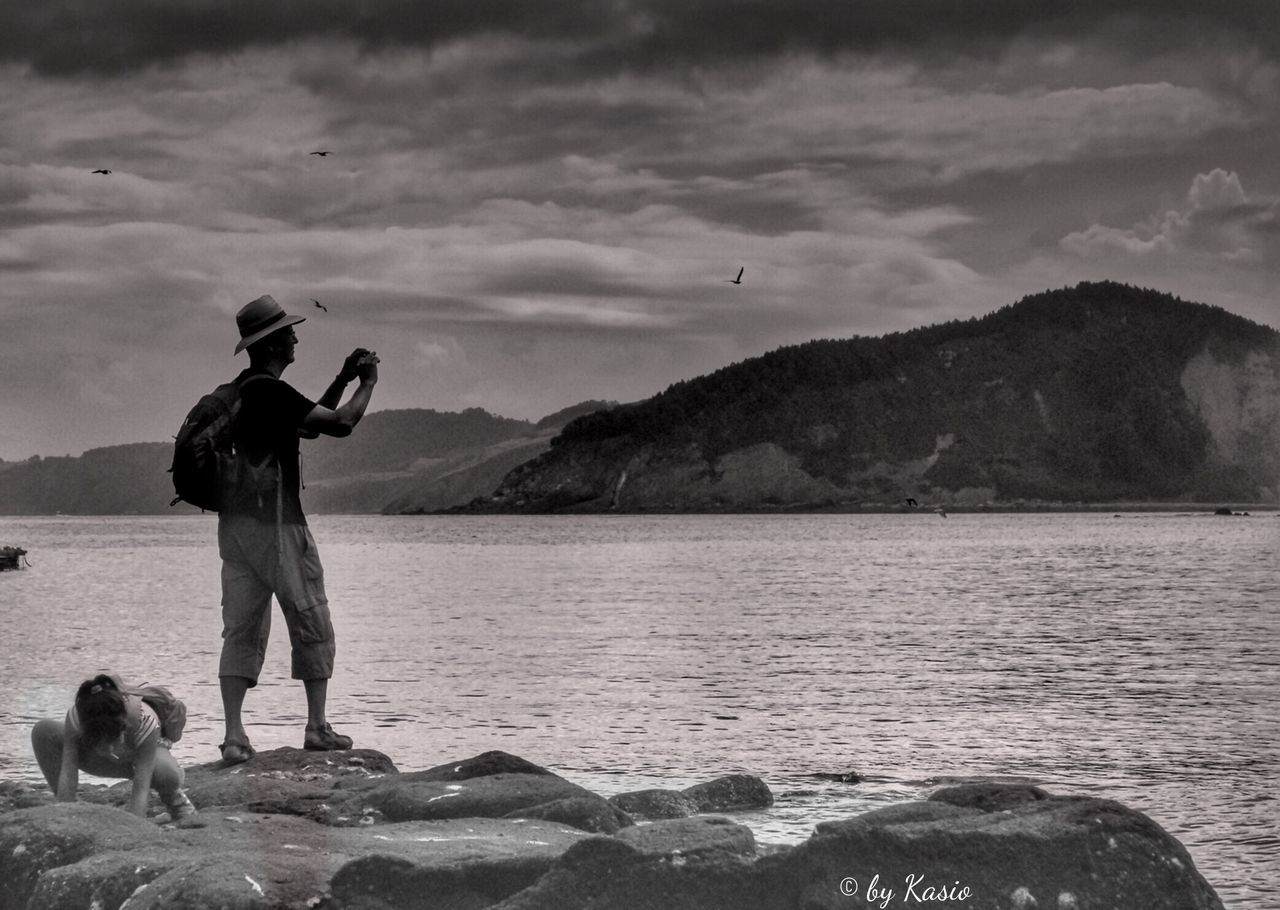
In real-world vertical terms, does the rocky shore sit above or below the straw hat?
below

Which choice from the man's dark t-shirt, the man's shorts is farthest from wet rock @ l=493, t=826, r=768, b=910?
the man's dark t-shirt

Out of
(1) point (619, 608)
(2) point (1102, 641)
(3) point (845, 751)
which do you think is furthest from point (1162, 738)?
(1) point (619, 608)

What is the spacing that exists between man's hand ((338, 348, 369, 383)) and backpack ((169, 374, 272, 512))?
21.7 inches

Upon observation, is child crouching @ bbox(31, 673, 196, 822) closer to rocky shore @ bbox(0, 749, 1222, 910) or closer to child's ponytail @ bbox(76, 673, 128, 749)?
child's ponytail @ bbox(76, 673, 128, 749)

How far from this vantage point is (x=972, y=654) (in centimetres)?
2947

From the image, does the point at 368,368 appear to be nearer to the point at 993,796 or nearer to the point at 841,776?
the point at 993,796

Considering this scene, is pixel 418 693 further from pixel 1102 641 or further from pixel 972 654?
pixel 1102 641

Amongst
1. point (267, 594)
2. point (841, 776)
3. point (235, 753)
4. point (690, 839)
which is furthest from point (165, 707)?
point (841, 776)

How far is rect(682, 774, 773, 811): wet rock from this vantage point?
11914 millimetres

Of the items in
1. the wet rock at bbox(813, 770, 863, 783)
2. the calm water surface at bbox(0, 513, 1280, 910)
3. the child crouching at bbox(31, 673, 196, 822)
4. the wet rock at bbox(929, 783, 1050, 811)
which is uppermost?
the child crouching at bbox(31, 673, 196, 822)

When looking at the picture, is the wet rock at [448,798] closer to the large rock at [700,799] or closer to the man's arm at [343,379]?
the large rock at [700,799]

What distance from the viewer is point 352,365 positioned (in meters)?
10.6

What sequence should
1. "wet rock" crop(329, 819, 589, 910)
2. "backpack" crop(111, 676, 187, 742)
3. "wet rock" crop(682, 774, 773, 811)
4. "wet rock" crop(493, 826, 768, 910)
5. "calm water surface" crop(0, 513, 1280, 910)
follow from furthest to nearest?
"calm water surface" crop(0, 513, 1280, 910), "wet rock" crop(682, 774, 773, 811), "backpack" crop(111, 676, 187, 742), "wet rock" crop(329, 819, 589, 910), "wet rock" crop(493, 826, 768, 910)

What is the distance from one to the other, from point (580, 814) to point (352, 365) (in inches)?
131
